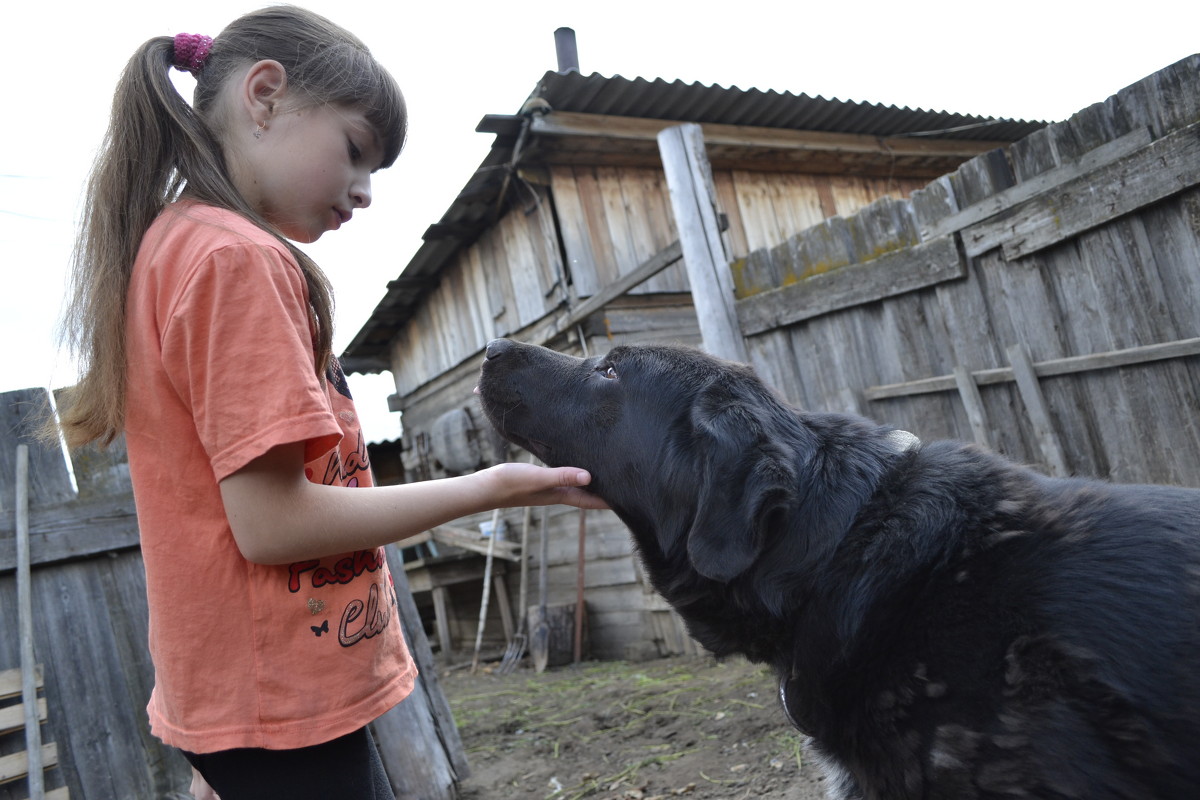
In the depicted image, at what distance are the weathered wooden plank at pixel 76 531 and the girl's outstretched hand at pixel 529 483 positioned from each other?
107 inches

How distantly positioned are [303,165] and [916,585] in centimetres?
152

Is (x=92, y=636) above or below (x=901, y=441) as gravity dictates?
below

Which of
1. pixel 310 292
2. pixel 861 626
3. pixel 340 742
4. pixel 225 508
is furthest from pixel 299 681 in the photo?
pixel 861 626

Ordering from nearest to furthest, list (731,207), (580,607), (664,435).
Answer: (664,435) < (580,607) < (731,207)

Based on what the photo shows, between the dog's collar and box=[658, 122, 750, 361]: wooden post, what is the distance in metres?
2.92

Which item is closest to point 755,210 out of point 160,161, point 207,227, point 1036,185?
point 1036,185

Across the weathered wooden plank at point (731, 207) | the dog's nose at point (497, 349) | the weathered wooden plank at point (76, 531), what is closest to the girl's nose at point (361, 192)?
the dog's nose at point (497, 349)

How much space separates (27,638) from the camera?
3254 mm

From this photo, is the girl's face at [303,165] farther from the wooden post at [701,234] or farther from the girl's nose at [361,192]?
the wooden post at [701,234]

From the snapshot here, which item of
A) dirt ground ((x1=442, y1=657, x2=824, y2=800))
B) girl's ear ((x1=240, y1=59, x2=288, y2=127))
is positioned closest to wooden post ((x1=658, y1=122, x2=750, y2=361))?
dirt ground ((x1=442, y1=657, x2=824, y2=800))

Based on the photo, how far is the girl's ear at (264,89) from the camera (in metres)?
1.44

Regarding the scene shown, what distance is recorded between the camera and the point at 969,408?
3893 mm

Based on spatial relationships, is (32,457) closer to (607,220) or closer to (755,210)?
(607,220)

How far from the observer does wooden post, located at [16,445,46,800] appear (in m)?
3.10
